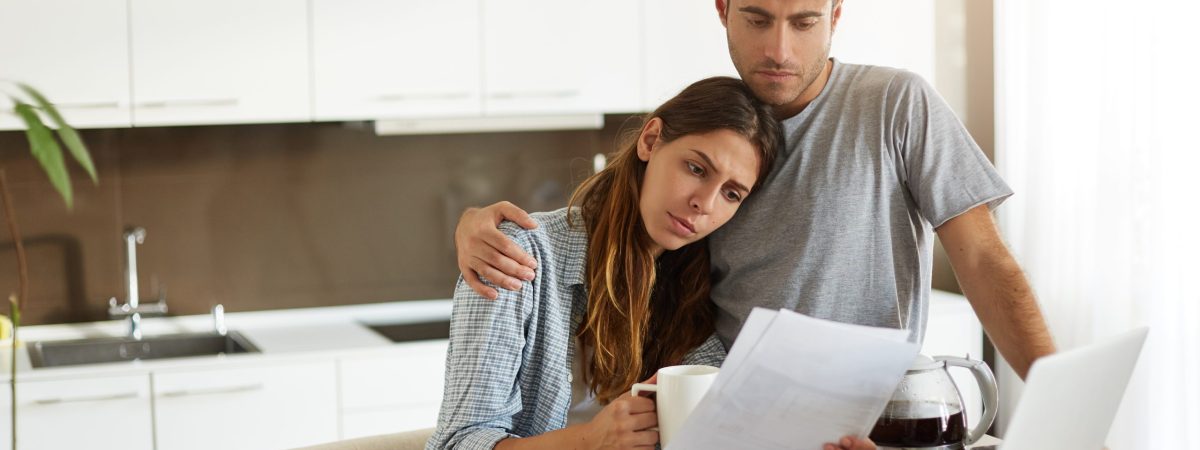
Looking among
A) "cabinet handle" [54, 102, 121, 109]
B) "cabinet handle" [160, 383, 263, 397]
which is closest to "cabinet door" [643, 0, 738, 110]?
"cabinet handle" [160, 383, 263, 397]

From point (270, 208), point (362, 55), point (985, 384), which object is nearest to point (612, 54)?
point (362, 55)

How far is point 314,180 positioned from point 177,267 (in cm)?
46

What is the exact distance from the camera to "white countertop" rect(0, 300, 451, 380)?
9.07 feet

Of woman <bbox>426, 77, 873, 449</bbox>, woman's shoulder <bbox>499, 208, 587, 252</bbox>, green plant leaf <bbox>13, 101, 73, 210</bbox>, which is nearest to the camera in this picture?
green plant leaf <bbox>13, 101, 73, 210</bbox>

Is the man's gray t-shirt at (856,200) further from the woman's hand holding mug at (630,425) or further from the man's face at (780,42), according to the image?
the woman's hand holding mug at (630,425)

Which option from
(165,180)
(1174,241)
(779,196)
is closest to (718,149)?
(779,196)

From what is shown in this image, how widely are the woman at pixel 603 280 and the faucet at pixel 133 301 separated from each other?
193 centimetres

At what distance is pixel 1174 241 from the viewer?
2770 mm

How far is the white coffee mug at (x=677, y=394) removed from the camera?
1.19 metres

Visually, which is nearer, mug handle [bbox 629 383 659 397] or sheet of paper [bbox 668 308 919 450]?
sheet of paper [bbox 668 308 919 450]

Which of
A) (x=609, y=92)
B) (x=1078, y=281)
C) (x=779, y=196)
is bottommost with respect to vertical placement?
(x=1078, y=281)

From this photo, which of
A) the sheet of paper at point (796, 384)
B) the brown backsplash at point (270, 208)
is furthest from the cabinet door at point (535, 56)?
the sheet of paper at point (796, 384)

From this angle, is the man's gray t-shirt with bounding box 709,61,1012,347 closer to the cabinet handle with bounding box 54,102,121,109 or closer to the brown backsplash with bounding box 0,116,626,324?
the brown backsplash with bounding box 0,116,626,324

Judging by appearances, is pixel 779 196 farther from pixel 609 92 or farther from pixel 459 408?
pixel 609 92
